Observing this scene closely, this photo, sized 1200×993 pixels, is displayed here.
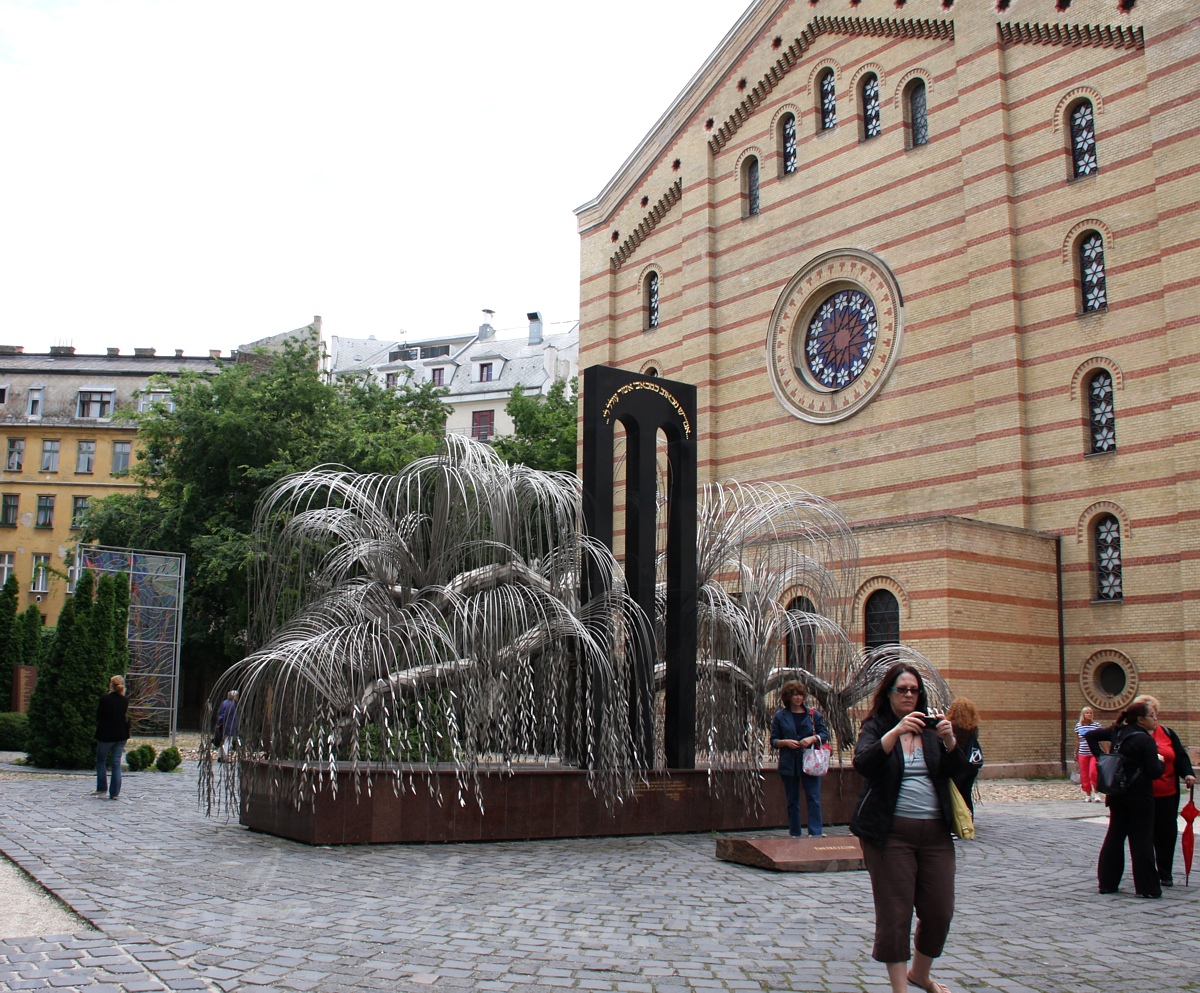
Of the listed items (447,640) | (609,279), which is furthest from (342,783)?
(609,279)

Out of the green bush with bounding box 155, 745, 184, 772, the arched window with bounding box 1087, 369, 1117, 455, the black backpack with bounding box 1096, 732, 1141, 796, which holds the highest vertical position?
the arched window with bounding box 1087, 369, 1117, 455

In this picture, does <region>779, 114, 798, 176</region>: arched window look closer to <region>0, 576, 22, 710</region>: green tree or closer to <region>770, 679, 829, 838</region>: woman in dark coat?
<region>770, 679, 829, 838</region>: woman in dark coat

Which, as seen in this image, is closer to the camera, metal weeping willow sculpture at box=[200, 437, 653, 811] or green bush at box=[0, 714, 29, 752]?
metal weeping willow sculpture at box=[200, 437, 653, 811]

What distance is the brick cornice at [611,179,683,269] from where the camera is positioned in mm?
31828

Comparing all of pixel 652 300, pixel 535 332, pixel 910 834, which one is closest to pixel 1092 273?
pixel 652 300

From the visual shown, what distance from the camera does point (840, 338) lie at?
2703 centimetres

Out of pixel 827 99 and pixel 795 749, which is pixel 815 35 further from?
pixel 795 749

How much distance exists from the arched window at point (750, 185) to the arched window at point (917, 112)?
4.66 m

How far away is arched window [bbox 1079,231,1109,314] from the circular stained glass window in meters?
4.84

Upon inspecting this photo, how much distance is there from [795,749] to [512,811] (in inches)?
120

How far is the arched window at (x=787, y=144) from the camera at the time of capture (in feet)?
95.4

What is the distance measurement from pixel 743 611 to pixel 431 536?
402 centimetres

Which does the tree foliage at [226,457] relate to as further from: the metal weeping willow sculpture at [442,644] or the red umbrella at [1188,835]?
the red umbrella at [1188,835]

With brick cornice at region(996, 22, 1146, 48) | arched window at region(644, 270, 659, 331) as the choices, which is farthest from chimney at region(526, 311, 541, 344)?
brick cornice at region(996, 22, 1146, 48)
